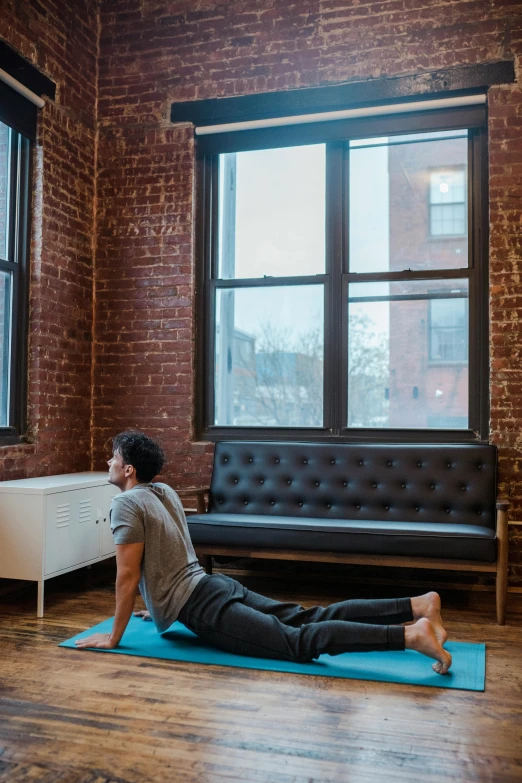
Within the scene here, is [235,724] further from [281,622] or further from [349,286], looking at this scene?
[349,286]

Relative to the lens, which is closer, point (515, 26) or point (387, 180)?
point (515, 26)

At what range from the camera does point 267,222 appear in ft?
18.0

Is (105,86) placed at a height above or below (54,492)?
above

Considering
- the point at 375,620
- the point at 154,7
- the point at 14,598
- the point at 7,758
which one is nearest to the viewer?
the point at 7,758

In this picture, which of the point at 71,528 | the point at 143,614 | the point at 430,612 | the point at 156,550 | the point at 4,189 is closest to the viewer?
the point at 430,612

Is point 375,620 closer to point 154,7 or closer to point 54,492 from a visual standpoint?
point 54,492

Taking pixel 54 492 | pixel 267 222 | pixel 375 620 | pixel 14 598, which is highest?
pixel 267 222

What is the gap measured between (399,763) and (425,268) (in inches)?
139

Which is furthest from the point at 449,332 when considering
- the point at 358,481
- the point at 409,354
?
the point at 358,481

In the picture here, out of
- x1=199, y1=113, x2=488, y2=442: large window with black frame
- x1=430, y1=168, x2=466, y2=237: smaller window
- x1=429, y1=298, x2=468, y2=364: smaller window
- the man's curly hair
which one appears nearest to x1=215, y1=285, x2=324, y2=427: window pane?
x1=199, y1=113, x2=488, y2=442: large window with black frame

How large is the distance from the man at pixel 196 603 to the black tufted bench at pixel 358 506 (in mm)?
943

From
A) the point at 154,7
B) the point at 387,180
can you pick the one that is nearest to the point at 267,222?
the point at 387,180

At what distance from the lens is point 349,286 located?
207 inches

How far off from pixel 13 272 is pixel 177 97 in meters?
1.89
